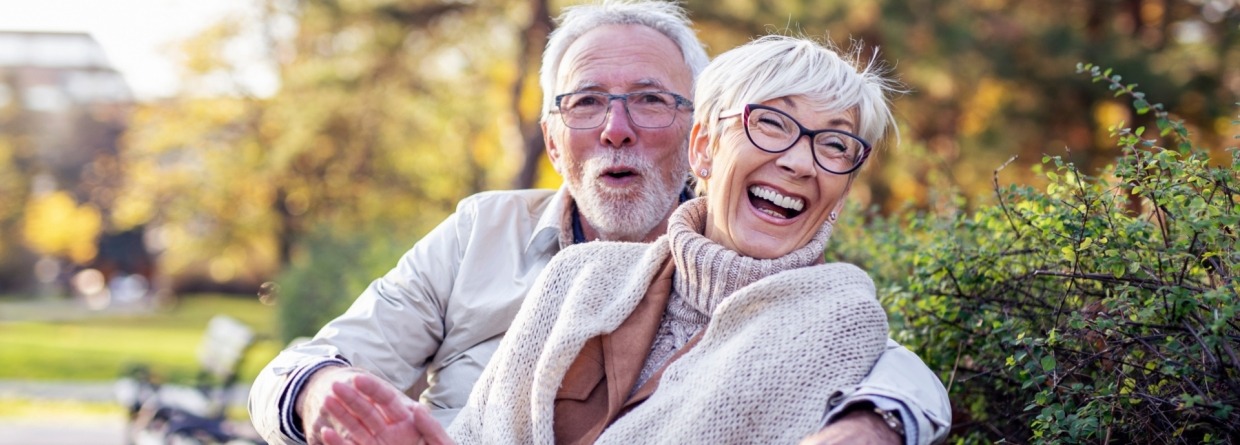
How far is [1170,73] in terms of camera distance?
49.7 ft

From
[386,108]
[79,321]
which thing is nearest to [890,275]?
[386,108]

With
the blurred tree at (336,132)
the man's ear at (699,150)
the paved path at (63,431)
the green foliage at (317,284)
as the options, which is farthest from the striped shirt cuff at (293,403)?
the green foliage at (317,284)

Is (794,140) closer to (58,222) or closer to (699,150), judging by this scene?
(699,150)

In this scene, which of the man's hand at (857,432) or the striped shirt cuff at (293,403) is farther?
the striped shirt cuff at (293,403)

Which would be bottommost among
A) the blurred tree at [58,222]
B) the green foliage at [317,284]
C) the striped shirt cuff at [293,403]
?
the blurred tree at [58,222]

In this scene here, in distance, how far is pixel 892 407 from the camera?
6.87 feet

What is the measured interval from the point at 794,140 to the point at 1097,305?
0.90m

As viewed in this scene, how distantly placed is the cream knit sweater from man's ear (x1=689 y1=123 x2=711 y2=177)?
0.09m

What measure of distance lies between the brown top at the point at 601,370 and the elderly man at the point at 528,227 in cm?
54

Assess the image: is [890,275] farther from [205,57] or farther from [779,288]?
[205,57]

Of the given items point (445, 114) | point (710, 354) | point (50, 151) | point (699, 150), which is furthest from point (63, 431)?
point (50, 151)

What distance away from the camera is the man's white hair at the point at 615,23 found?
3801 mm

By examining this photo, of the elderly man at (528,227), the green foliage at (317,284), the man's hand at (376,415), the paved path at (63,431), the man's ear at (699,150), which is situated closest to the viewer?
the man's hand at (376,415)

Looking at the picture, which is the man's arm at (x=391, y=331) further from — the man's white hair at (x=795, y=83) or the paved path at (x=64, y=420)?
the paved path at (x=64, y=420)
